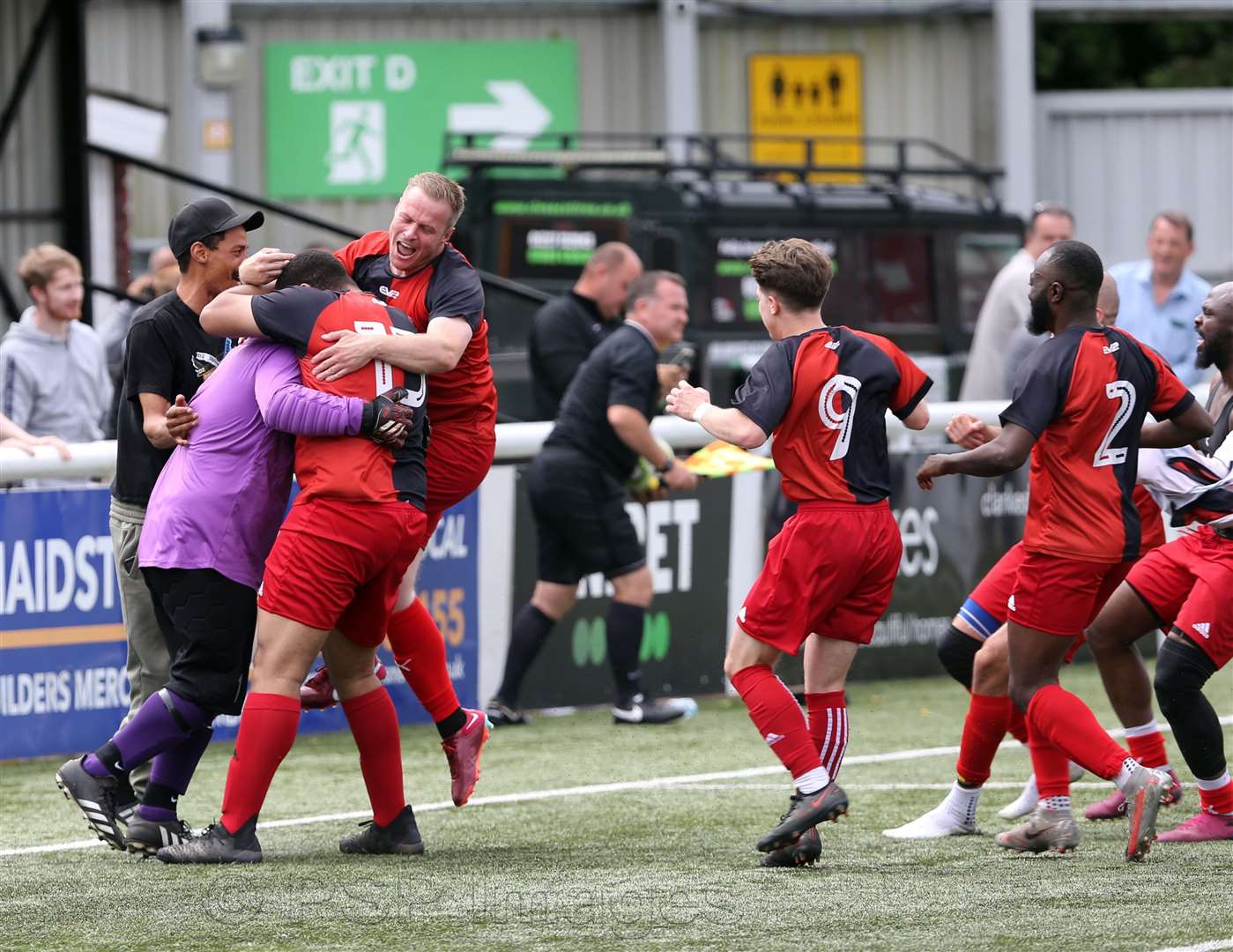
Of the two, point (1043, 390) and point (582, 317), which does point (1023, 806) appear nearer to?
point (1043, 390)

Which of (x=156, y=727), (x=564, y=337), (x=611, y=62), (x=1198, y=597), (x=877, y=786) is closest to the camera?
(x=156, y=727)

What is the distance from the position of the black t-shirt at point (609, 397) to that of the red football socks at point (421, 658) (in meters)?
2.86

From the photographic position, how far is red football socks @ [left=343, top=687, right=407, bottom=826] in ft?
21.1

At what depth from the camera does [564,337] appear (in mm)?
10453

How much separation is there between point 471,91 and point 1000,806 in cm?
1797

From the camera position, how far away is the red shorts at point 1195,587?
6.45 m

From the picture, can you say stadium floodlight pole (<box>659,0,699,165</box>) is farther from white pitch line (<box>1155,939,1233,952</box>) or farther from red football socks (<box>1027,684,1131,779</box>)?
Answer: white pitch line (<box>1155,939,1233,952</box>)

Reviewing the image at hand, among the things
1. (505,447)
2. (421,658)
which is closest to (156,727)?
(421,658)

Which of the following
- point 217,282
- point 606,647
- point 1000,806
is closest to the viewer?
point 217,282

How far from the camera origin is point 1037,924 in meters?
5.15

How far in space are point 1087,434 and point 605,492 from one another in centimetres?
379

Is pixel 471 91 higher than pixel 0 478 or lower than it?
higher

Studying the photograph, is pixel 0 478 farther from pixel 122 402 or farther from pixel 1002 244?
pixel 1002 244

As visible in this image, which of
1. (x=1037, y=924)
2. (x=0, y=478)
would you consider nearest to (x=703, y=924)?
(x=1037, y=924)
